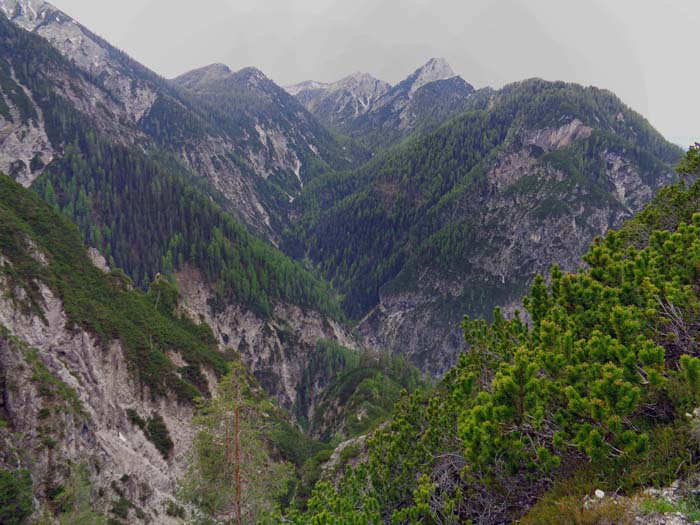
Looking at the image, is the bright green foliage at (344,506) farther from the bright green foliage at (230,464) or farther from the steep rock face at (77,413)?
the steep rock face at (77,413)

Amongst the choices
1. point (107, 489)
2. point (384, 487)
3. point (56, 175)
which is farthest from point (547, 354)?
point (56, 175)

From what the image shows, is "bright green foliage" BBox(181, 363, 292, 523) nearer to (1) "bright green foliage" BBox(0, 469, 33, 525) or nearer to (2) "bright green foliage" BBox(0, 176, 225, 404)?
(1) "bright green foliage" BBox(0, 469, 33, 525)

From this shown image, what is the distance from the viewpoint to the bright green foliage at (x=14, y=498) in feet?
101

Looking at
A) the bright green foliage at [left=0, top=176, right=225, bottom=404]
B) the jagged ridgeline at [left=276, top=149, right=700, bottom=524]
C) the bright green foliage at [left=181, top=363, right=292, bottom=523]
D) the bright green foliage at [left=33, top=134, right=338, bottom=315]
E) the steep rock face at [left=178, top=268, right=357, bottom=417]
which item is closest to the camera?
the jagged ridgeline at [left=276, top=149, right=700, bottom=524]

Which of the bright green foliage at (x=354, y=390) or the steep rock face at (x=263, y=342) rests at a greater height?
the steep rock face at (x=263, y=342)

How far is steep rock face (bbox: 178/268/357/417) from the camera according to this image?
144375mm

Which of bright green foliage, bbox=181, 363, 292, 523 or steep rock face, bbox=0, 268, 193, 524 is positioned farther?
steep rock face, bbox=0, 268, 193, 524

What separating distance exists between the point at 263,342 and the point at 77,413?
107 metres

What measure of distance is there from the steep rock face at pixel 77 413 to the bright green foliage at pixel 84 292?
1.91m

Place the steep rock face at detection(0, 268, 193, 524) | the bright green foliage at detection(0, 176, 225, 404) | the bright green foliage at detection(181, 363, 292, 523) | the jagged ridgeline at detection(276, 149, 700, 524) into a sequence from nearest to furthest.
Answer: the jagged ridgeline at detection(276, 149, 700, 524), the bright green foliage at detection(181, 363, 292, 523), the steep rock face at detection(0, 268, 193, 524), the bright green foliage at detection(0, 176, 225, 404)

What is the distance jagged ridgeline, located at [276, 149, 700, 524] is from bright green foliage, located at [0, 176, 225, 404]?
55.1 metres

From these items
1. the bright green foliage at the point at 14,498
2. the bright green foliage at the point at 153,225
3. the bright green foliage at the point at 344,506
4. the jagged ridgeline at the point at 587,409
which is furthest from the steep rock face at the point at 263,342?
the jagged ridgeline at the point at 587,409

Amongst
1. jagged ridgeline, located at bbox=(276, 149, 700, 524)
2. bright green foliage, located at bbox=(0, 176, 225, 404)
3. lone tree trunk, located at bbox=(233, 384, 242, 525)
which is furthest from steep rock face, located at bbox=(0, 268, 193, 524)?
jagged ridgeline, located at bbox=(276, 149, 700, 524)

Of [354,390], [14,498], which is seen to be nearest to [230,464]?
[14,498]
